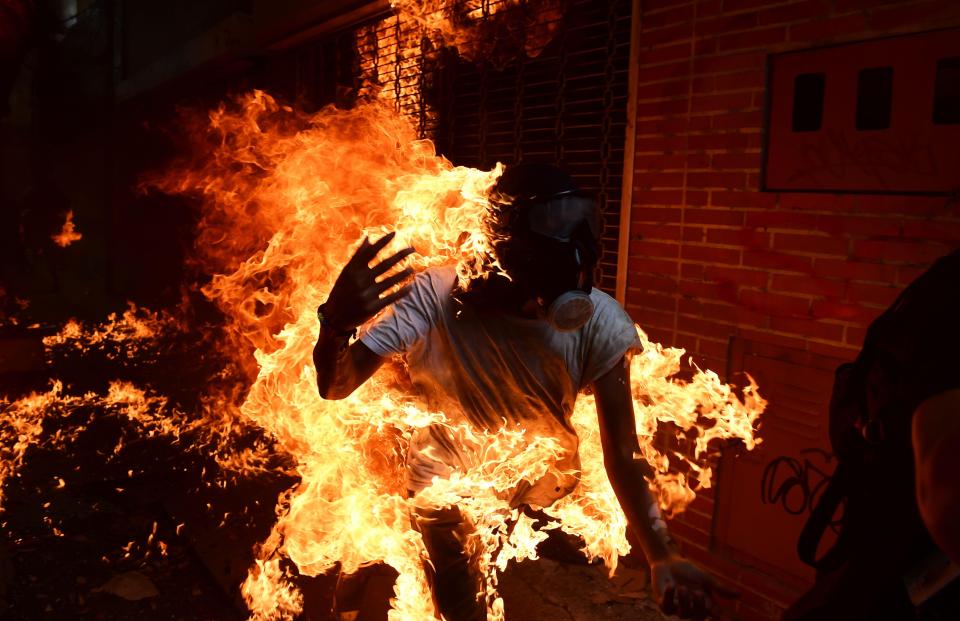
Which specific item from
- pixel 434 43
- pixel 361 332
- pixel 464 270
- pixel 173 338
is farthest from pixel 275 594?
pixel 173 338

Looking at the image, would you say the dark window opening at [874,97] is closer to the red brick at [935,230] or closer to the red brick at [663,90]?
the red brick at [935,230]

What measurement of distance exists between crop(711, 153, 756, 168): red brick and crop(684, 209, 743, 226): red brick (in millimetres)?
278

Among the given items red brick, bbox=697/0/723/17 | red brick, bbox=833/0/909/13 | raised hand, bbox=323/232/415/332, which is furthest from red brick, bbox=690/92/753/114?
raised hand, bbox=323/232/415/332

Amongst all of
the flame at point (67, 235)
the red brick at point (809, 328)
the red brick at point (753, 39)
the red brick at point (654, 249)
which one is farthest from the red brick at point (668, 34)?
the flame at point (67, 235)

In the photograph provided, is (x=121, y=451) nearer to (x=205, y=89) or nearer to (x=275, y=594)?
(x=275, y=594)

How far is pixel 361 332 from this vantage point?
10.6 feet

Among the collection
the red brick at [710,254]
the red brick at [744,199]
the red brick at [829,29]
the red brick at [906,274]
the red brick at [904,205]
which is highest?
the red brick at [829,29]

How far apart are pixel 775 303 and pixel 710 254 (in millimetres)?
536

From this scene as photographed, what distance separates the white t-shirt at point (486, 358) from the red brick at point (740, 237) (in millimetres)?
1271

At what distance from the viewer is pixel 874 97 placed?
3537mm

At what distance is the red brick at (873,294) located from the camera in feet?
11.5

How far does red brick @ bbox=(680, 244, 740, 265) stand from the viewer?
→ 4.16 meters

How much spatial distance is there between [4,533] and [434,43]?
19.5 ft

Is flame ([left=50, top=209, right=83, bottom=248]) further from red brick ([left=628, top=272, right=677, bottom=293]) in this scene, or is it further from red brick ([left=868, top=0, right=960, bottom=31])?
red brick ([left=868, top=0, right=960, bottom=31])
